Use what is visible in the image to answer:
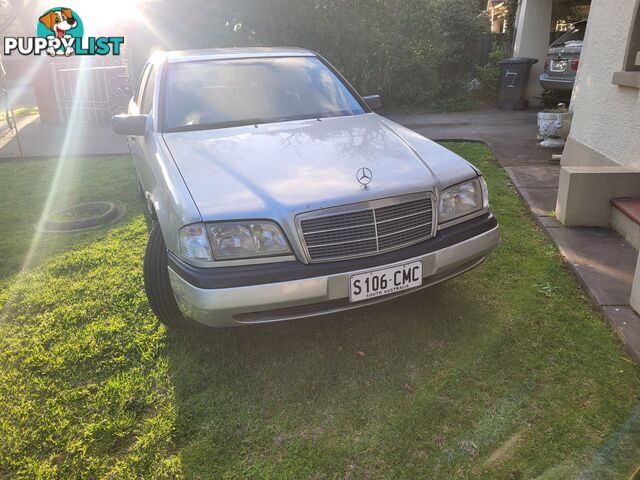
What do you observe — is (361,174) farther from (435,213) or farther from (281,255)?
(281,255)

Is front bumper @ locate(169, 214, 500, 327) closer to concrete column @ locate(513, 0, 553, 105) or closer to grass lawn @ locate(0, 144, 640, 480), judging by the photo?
grass lawn @ locate(0, 144, 640, 480)

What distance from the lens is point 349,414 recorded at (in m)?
2.39

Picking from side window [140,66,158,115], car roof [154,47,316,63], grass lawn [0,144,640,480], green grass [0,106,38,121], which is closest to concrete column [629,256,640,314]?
grass lawn [0,144,640,480]

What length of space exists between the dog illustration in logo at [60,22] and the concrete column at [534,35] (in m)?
10.4

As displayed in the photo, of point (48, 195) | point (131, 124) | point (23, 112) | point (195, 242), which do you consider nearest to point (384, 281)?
point (195, 242)

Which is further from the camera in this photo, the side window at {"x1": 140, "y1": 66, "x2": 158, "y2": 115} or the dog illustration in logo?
the dog illustration in logo

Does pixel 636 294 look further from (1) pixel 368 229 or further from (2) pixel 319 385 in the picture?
(2) pixel 319 385

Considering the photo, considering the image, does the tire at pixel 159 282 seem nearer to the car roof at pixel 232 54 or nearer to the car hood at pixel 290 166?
the car hood at pixel 290 166

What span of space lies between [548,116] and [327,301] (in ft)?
19.9

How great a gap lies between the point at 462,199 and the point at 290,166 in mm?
997

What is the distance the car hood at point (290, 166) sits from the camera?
250 centimetres

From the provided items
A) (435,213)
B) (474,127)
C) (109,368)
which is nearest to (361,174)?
(435,213)

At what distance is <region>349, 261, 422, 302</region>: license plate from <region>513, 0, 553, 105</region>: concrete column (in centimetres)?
1009

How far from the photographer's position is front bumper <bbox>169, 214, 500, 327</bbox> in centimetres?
239
